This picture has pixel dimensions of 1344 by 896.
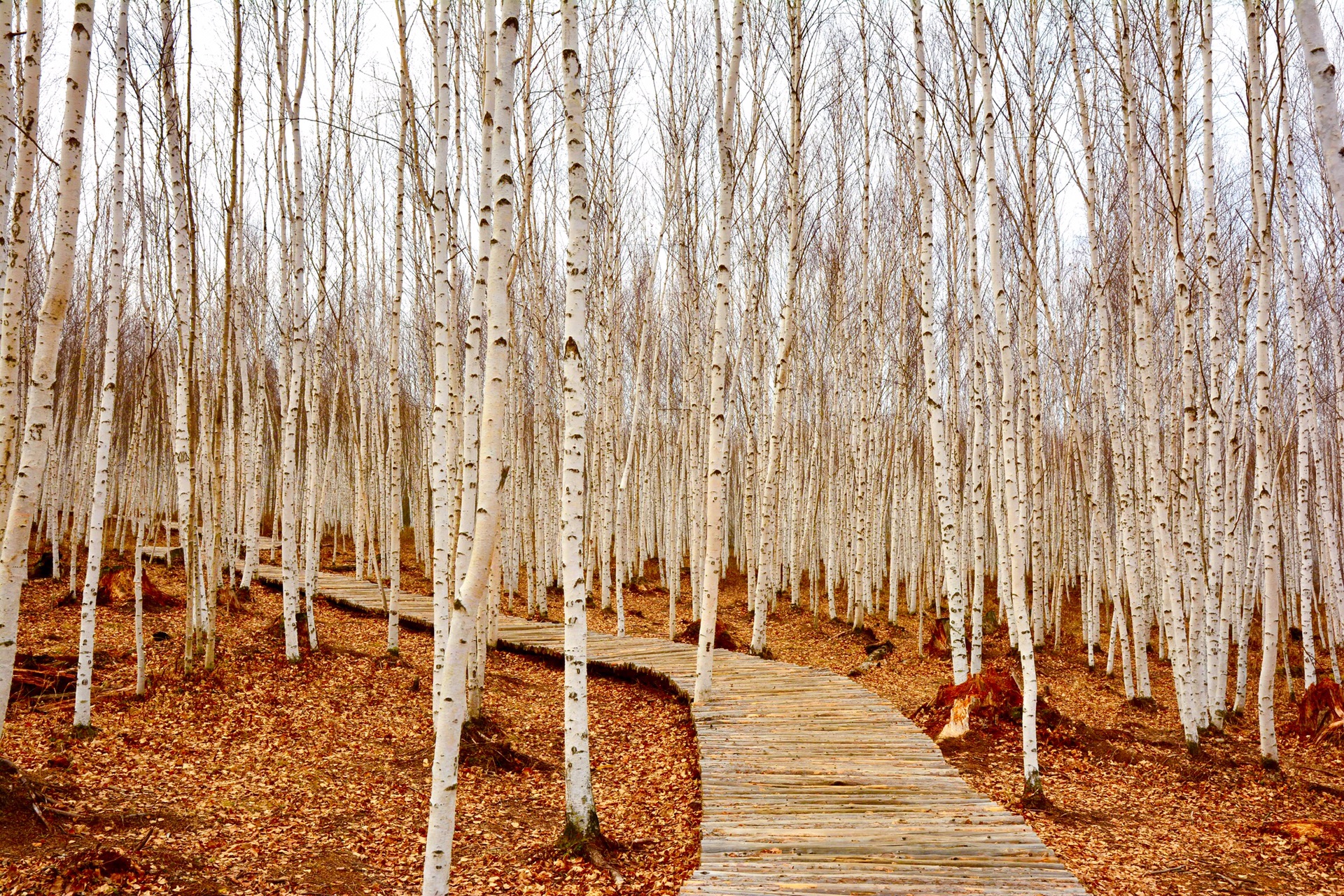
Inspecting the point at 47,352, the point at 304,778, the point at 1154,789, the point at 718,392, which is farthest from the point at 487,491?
the point at 1154,789

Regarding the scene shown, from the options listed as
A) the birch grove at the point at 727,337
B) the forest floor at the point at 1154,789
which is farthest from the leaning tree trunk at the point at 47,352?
the forest floor at the point at 1154,789

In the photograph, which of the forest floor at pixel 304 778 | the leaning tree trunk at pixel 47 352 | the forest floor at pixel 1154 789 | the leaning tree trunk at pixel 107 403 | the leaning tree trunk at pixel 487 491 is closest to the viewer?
the leaning tree trunk at pixel 487 491

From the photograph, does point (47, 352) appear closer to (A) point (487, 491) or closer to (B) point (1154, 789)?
(A) point (487, 491)

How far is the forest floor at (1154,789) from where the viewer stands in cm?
→ 416

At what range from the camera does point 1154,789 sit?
561 centimetres

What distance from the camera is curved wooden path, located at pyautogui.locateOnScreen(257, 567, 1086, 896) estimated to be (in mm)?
3537

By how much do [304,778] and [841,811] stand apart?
12.0ft

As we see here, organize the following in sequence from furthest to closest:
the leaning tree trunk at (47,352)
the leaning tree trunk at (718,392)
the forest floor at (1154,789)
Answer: the leaning tree trunk at (718,392) < the forest floor at (1154,789) < the leaning tree trunk at (47,352)

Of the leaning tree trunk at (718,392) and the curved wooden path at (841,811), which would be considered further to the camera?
the leaning tree trunk at (718,392)

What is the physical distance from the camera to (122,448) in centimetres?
2298

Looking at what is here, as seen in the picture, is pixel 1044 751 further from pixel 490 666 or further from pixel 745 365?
pixel 745 365

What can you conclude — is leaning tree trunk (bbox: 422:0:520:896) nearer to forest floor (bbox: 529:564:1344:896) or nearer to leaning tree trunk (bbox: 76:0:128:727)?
forest floor (bbox: 529:564:1344:896)

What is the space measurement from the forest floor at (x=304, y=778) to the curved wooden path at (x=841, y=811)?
325 millimetres

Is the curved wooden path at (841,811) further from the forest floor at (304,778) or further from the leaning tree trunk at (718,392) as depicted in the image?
the leaning tree trunk at (718,392)
